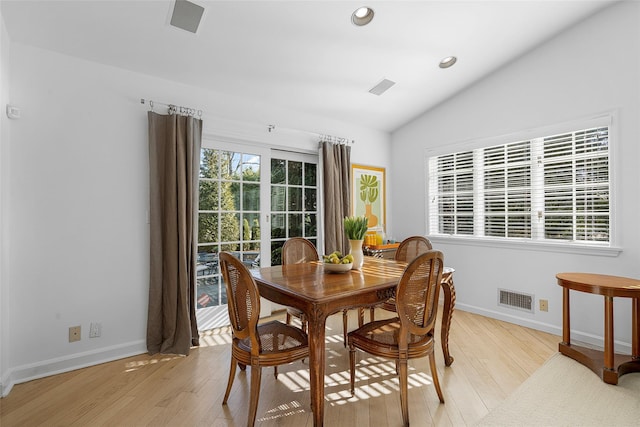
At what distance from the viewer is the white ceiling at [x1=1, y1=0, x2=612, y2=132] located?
2316 millimetres

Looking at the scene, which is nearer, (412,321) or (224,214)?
(412,321)

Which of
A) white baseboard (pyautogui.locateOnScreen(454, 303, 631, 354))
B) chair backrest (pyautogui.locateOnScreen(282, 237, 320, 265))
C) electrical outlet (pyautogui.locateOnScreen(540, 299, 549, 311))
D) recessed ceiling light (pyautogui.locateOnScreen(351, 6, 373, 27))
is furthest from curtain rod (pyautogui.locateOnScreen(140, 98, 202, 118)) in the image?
electrical outlet (pyautogui.locateOnScreen(540, 299, 549, 311))

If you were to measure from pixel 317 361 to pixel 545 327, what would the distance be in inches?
115

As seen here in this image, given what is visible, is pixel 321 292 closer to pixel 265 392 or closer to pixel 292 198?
pixel 265 392

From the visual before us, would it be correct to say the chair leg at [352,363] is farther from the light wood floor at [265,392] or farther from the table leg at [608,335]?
the table leg at [608,335]

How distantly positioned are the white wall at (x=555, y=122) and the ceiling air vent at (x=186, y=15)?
8.92 ft

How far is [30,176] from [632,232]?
507cm

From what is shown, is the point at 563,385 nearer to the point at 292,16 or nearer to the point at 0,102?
the point at 292,16

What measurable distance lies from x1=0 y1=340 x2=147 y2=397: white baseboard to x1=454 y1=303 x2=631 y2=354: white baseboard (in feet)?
12.2

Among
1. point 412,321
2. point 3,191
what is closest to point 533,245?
point 412,321

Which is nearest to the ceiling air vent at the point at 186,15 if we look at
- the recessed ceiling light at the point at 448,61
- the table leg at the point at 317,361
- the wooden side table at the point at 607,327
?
the table leg at the point at 317,361

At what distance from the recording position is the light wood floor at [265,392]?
1.94 metres

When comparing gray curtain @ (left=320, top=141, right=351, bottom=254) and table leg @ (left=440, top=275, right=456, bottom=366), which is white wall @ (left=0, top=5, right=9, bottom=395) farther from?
table leg @ (left=440, top=275, right=456, bottom=366)

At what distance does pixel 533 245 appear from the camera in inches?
137
